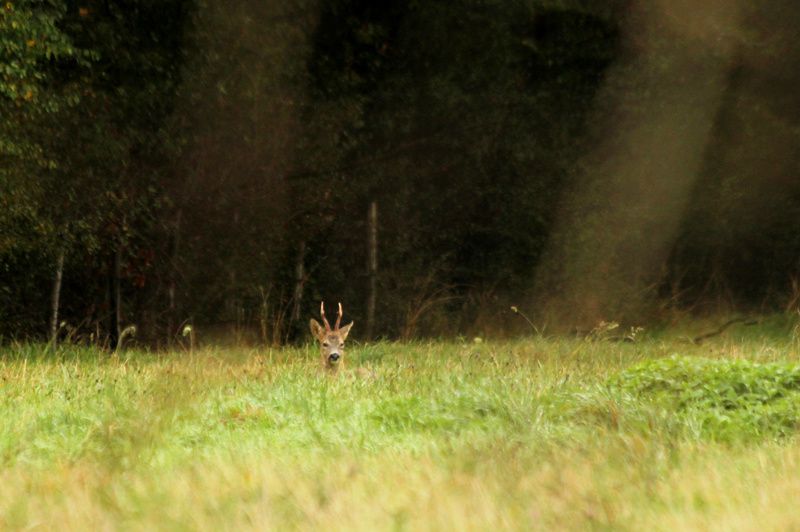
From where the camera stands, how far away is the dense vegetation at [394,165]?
15320 millimetres

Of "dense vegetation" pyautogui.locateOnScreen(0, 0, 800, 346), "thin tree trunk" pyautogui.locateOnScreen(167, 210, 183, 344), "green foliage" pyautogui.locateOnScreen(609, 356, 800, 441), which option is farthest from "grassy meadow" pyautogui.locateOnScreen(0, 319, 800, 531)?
"thin tree trunk" pyautogui.locateOnScreen(167, 210, 183, 344)

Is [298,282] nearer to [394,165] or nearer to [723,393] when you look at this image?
[394,165]

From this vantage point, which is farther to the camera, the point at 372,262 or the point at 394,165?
the point at 394,165

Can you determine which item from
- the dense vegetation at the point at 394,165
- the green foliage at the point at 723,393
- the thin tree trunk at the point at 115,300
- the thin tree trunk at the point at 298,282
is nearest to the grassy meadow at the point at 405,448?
the green foliage at the point at 723,393

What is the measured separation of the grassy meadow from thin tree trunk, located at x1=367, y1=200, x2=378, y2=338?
7843mm

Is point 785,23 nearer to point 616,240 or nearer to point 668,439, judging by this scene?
point 616,240

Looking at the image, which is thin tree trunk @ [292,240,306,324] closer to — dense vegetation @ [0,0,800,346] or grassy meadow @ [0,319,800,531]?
dense vegetation @ [0,0,800,346]

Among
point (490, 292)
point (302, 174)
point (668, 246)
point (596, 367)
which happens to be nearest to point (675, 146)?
point (668, 246)

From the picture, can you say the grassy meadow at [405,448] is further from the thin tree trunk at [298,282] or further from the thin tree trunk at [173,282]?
the thin tree trunk at [298,282]

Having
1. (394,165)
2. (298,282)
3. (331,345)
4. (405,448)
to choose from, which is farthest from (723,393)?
(394,165)

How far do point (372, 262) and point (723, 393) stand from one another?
1113cm

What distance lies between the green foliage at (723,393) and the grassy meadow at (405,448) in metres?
0.01

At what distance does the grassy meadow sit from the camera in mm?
4746

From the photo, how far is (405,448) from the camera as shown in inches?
253
